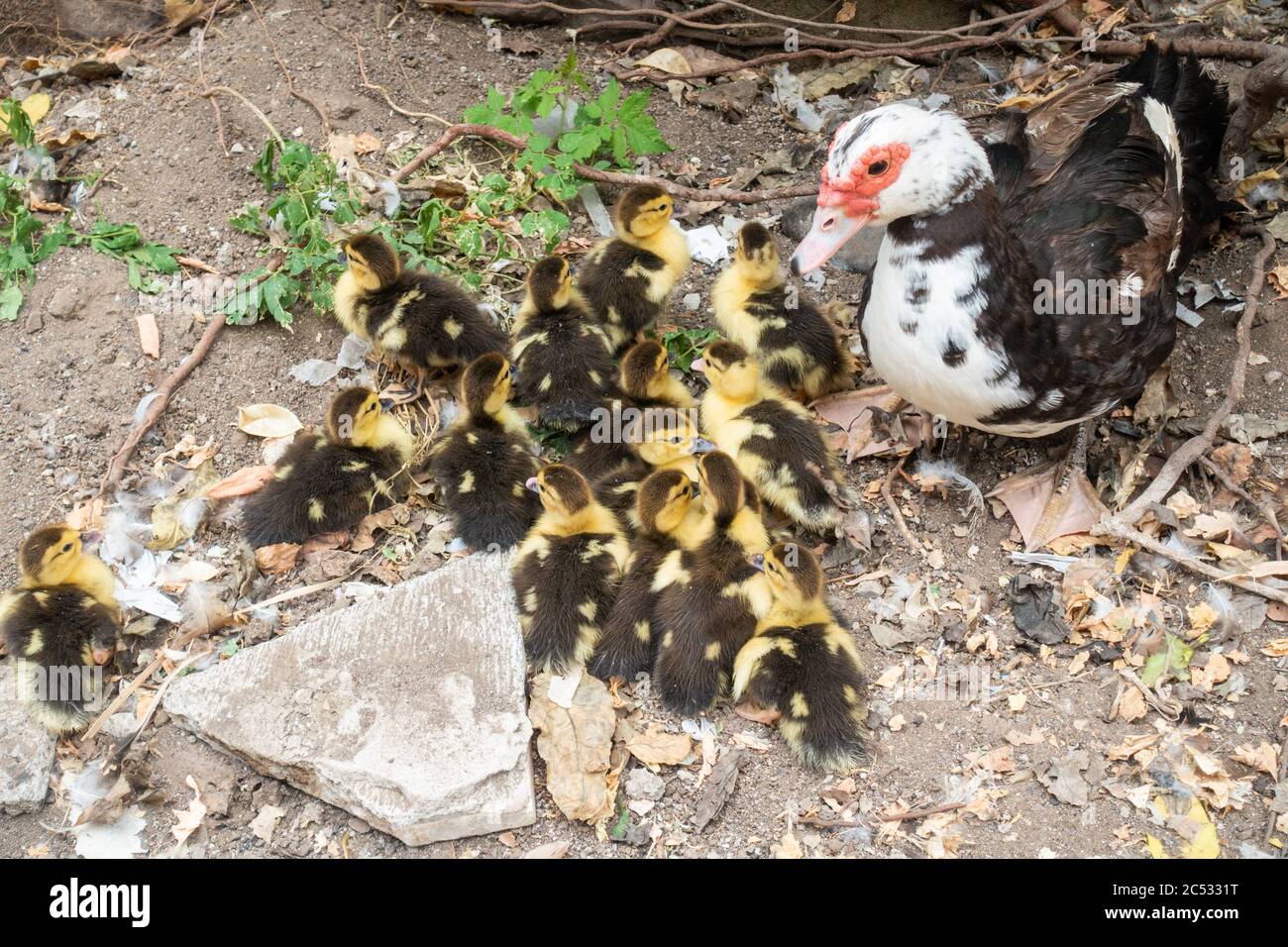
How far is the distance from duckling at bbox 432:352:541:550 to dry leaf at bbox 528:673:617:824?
24.1 inches

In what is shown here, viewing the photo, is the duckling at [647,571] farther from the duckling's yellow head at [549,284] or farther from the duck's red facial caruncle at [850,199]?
the duckling's yellow head at [549,284]

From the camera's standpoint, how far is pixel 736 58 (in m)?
6.10

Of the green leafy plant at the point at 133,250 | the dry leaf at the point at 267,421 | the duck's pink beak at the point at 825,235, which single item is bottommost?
the dry leaf at the point at 267,421

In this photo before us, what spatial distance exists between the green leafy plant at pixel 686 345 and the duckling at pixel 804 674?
4.65ft

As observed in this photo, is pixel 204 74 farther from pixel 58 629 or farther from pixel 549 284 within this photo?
pixel 58 629

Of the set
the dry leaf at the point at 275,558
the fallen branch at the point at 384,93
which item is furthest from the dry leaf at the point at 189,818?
the fallen branch at the point at 384,93

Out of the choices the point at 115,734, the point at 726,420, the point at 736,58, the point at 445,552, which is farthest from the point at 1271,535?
the point at 115,734

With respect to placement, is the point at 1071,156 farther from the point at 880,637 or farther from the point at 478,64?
the point at 478,64

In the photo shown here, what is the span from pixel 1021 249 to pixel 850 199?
0.66m

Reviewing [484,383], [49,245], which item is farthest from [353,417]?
[49,245]

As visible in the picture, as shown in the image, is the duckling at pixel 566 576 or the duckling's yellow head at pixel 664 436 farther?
the duckling's yellow head at pixel 664 436

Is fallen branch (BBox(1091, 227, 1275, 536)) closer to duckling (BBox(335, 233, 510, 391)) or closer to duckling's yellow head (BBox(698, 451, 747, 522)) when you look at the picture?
duckling's yellow head (BBox(698, 451, 747, 522))

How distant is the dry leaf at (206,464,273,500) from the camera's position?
444cm

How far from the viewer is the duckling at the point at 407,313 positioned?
4.56 metres
